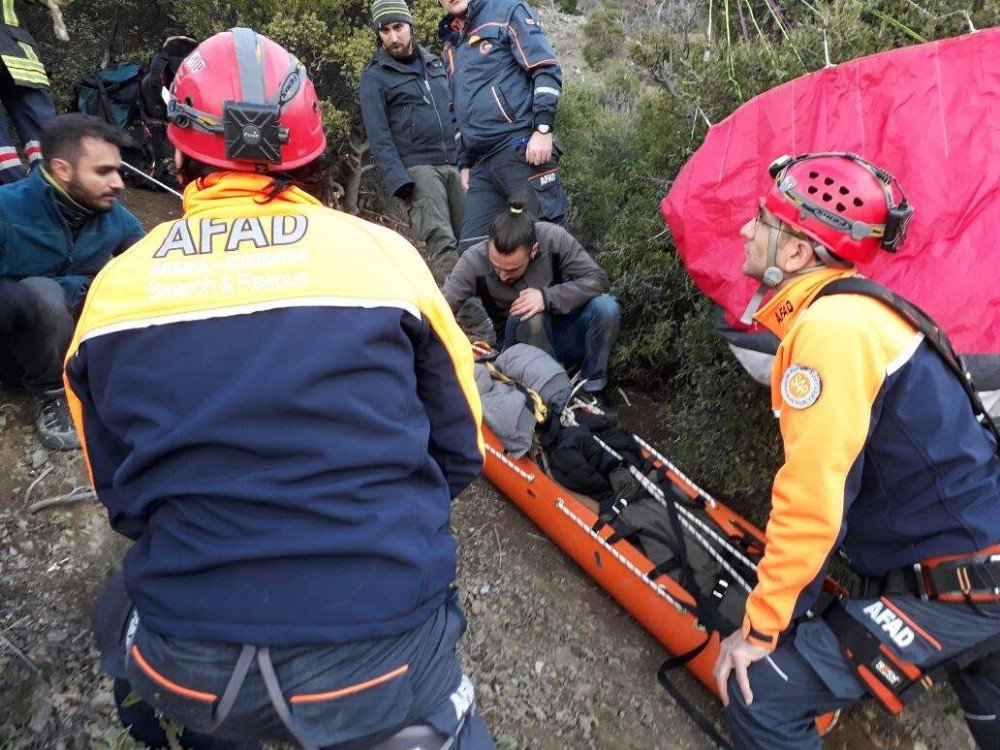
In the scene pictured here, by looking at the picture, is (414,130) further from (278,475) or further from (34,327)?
(278,475)

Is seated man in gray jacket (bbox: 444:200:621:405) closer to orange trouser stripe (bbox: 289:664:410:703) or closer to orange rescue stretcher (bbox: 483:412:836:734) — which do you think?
orange rescue stretcher (bbox: 483:412:836:734)

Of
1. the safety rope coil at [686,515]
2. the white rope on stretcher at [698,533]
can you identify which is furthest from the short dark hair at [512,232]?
the white rope on stretcher at [698,533]

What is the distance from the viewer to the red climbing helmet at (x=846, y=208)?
2053mm

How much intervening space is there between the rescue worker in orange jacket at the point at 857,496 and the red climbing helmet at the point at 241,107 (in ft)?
4.68

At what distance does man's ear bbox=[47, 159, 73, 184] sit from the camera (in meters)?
3.11

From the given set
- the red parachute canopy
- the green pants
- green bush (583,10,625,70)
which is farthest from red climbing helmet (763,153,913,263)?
green bush (583,10,625,70)

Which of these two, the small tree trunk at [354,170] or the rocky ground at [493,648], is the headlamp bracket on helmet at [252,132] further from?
the small tree trunk at [354,170]

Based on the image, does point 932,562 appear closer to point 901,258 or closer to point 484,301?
point 901,258

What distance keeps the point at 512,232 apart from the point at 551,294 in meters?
0.46

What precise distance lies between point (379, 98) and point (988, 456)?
14.5 ft

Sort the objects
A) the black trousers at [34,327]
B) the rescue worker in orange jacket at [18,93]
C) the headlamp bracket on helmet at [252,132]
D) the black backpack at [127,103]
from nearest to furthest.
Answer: the headlamp bracket on helmet at [252,132]
the black trousers at [34,327]
the rescue worker in orange jacket at [18,93]
the black backpack at [127,103]

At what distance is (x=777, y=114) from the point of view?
296 cm

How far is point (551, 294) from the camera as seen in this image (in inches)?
161

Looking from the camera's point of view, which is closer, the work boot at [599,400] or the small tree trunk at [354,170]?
the work boot at [599,400]
